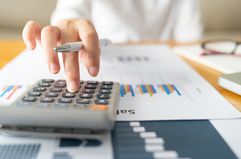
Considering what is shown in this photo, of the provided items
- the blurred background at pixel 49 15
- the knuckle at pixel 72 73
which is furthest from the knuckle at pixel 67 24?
the blurred background at pixel 49 15

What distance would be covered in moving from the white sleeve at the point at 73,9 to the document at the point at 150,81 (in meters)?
0.21

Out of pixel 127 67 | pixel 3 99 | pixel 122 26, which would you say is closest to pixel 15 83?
pixel 3 99

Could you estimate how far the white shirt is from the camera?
3.12ft

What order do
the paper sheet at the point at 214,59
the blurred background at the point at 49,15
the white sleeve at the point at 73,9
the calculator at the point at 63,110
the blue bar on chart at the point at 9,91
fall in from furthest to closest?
the blurred background at the point at 49,15 → the white sleeve at the point at 73,9 → the paper sheet at the point at 214,59 → the blue bar on chart at the point at 9,91 → the calculator at the point at 63,110

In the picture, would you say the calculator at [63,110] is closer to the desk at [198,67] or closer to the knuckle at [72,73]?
the knuckle at [72,73]

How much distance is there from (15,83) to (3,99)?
0.21 ft

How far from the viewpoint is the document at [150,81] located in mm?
352

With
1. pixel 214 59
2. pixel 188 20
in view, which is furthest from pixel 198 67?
pixel 188 20

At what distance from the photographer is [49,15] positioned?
4.87 feet

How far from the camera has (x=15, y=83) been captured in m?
0.44

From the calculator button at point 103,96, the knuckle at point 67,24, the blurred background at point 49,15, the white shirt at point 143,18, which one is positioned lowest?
the calculator button at point 103,96

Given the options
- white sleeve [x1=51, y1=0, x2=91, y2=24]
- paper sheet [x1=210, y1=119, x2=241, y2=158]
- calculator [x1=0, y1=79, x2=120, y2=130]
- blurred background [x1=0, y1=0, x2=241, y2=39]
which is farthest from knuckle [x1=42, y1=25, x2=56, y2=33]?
blurred background [x1=0, y1=0, x2=241, y2=39]

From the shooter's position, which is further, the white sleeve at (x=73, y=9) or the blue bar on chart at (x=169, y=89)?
the white sleeve at (x=73, y=9)

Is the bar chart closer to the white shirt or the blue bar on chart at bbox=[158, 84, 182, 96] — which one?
the blue bar on chart at bbox=[158, 84, 182, 96]
